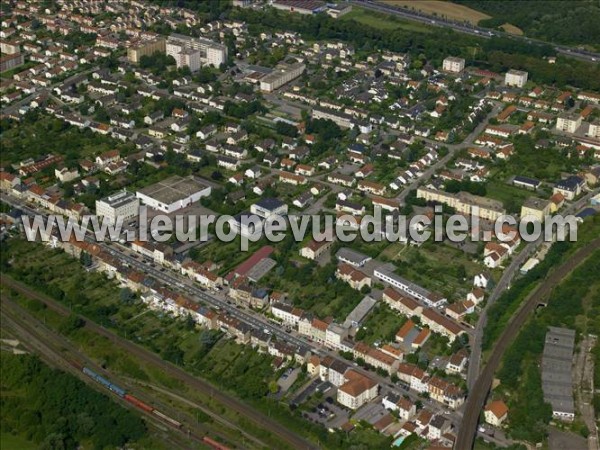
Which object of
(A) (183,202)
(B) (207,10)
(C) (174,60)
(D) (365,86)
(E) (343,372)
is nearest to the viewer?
(E) (343,372)

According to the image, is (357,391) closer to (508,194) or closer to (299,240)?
(299,240)

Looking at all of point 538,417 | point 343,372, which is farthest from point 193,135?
point 538,417

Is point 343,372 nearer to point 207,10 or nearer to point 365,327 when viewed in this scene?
point 365,327

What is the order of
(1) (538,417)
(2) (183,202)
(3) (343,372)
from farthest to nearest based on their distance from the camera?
(2) (183,202) → (3) (343,372) → (1) (538,417)

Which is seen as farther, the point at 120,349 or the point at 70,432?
the point at 120,349

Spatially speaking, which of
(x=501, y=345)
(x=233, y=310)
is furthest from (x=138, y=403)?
(x=501, y=345)

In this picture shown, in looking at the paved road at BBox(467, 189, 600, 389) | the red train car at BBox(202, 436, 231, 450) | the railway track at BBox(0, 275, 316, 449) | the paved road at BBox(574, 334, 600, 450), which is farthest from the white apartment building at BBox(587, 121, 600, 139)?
the red train car at BBox(202, 436, 231, 450)

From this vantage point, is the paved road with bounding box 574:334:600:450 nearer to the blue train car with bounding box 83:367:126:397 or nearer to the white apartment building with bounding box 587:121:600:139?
the blue train car with bounding box 83:367:126:397
